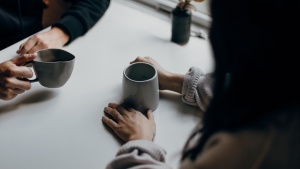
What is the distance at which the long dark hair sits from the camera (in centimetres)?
40

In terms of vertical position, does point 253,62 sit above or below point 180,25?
above

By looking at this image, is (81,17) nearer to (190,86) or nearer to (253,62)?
(190,86)

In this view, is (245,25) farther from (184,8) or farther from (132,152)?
(184,8)

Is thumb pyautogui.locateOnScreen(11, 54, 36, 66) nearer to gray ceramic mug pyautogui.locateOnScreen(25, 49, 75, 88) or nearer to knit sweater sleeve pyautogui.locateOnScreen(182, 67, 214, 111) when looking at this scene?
gray ceramic mug pyautogui.locateOnScreen(25, 49, 75, 88)

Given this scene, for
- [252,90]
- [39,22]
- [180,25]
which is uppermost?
[252,90]

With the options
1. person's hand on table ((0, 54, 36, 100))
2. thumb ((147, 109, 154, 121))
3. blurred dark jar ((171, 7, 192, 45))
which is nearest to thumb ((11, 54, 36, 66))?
person's hand on table ((0, 54, 36, 100))

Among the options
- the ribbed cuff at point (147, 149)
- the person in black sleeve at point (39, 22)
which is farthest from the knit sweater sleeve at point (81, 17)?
the ribbed cuff at point (147, 149)

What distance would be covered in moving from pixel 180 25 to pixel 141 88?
0.37 m

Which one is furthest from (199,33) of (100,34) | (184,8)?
(100,34)

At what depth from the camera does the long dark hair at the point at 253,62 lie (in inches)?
15.6

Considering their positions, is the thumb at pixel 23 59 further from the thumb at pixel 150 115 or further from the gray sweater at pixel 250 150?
the gray sweater at pixel 250 150

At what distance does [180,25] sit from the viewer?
100cm

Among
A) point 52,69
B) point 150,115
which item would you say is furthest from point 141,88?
point 52,69

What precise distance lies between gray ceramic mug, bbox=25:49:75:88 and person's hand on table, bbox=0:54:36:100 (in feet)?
0.06
